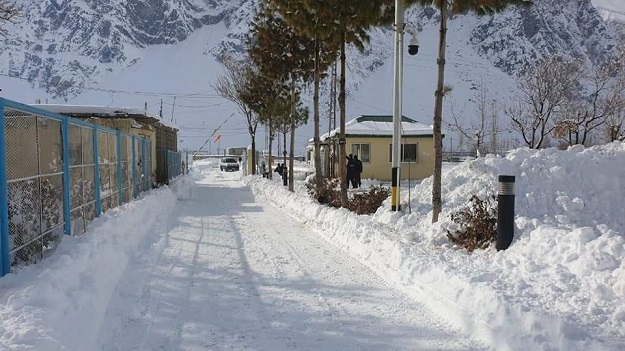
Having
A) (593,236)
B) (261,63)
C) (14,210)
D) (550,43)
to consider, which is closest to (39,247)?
(14,210)

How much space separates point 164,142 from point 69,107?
942 centimetres

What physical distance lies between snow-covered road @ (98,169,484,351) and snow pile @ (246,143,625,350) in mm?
335

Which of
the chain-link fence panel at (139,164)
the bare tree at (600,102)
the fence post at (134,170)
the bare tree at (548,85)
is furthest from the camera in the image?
the bare tree at (548,85)

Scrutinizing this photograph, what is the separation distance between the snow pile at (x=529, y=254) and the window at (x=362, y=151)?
56.4ft

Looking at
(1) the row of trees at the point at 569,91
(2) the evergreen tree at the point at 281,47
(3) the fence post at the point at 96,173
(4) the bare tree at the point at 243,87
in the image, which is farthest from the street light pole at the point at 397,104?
A: (4) the bare tree at the point at 243,87

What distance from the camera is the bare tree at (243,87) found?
1247 inches

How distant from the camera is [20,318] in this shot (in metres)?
3.86

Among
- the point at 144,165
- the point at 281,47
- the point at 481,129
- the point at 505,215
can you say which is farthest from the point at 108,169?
the point at 481,129

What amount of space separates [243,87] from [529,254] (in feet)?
98.9

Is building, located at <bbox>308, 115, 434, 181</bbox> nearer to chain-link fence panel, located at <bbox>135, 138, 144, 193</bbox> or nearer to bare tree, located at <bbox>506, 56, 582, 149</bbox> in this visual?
bare tree, located at <bbox>506, 56, 582, 149</bbox>

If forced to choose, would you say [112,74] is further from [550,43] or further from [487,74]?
[550,43]

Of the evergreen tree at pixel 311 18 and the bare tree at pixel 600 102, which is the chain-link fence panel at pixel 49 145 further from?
the bare tree at pixel 600 102

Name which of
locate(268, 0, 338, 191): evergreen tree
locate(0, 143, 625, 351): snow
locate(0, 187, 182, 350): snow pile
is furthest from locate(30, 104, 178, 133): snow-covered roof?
locate(0, 187, 182, 350): snow pile

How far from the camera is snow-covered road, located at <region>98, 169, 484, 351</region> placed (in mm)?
4699
